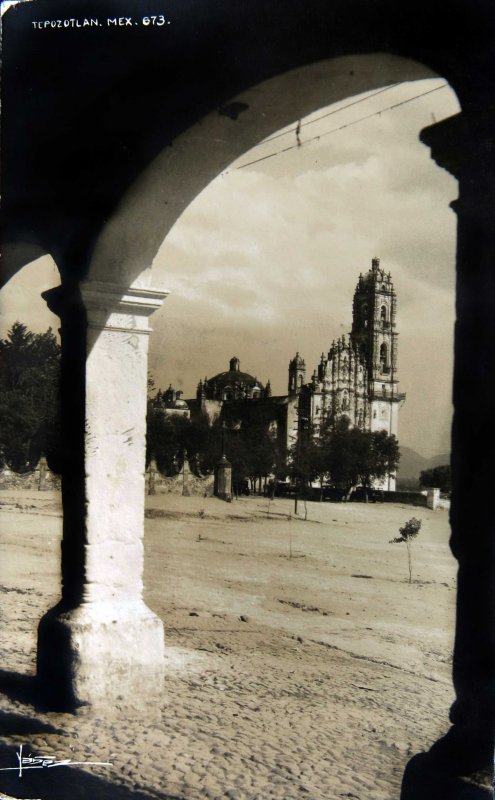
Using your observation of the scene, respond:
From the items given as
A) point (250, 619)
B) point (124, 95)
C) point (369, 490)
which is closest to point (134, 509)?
point (124, 95)

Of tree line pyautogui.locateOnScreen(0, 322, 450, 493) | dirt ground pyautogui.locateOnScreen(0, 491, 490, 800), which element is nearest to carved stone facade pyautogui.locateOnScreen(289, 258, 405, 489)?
tree line pyautogui.locateOnScreen(0, 322, 450, 493)

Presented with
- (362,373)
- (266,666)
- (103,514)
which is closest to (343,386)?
(362,373)

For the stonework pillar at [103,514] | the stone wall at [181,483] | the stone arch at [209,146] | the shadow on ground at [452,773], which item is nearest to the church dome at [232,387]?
the stone wall at [181,483]

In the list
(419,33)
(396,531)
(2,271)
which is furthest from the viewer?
(396,531)

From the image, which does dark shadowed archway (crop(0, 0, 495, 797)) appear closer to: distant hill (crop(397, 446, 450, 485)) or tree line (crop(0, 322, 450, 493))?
distant hill (crop(397, 446, 450, 485))

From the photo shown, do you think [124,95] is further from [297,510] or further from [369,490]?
[297,510]
